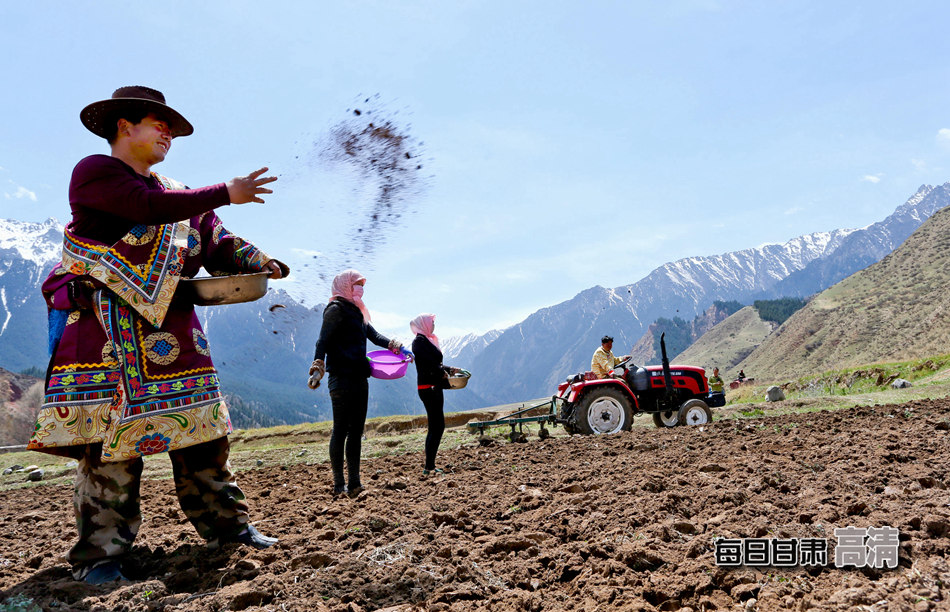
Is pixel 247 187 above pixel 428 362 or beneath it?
above

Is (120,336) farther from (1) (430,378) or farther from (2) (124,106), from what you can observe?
(1) (430,378)

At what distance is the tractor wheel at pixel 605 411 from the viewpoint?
9.31 metres

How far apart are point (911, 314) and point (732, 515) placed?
78756 mm

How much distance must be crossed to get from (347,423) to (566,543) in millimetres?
2687

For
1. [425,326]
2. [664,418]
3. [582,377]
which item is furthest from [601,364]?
[425,326]

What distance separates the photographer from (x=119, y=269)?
2.67 meters

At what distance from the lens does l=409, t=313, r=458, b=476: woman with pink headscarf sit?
6.14m

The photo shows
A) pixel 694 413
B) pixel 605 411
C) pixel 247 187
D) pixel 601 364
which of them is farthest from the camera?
pixel 601 364

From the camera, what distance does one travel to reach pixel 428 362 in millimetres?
6270

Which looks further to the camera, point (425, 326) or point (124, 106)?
point (425, 326)

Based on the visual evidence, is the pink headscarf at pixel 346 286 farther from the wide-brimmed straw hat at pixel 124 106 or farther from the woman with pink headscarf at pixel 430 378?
the wide-brimmed straw hat at pixel 124 106

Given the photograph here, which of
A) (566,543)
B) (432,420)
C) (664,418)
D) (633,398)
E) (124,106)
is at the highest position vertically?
(124,106)

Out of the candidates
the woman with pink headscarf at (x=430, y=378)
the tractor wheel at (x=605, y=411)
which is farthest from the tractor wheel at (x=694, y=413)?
the woman with pink headscarf at (x=430, y=378)

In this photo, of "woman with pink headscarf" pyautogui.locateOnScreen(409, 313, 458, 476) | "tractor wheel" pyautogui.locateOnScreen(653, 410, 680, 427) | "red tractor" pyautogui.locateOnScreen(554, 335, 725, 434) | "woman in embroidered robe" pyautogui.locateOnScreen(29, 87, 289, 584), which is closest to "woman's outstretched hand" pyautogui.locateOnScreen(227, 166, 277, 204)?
"woman in embroidered robe" pyautogui.locateOnScreen(29, 87, 289, 584)
